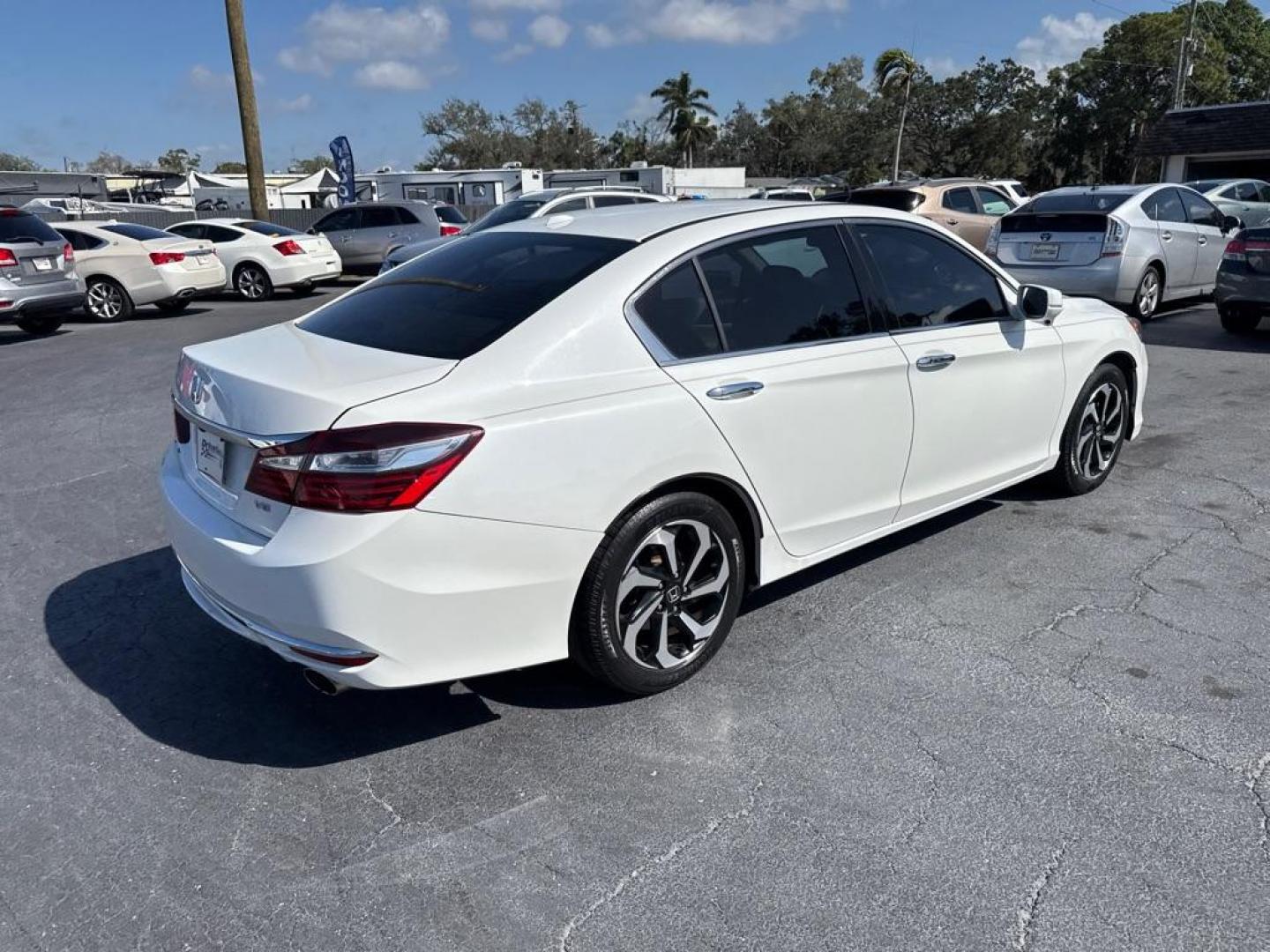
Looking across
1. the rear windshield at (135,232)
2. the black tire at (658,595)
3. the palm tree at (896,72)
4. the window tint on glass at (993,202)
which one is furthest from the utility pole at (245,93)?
the palm tree at (896,72)

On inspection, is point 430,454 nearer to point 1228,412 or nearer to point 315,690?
point 315,690

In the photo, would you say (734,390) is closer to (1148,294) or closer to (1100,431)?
(1100,431)

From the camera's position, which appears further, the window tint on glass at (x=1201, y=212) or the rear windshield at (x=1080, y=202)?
the window tint on glass at (x=1201, y=212)

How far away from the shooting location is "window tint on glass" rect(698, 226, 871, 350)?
3.64 meters

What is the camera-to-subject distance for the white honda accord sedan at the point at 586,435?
2799 millimetres

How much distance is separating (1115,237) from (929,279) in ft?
24.4

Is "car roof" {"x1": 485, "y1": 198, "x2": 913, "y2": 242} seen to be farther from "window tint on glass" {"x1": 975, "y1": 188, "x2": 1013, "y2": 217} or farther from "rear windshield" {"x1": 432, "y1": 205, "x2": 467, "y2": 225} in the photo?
"rear windshield" {"x1": 432, "y1": 205, "x2": 467, "y2": 225}

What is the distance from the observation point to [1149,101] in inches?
2256

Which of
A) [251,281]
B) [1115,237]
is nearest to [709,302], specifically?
[1115,237]

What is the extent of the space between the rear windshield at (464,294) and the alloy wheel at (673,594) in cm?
89

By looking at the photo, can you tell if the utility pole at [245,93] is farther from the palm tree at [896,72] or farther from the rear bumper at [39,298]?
the palm tree at [896,72]

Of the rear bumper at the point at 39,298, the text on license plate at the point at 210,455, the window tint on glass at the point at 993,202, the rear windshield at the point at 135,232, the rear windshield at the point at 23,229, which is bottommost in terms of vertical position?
the rear bumper at the point at 39,298

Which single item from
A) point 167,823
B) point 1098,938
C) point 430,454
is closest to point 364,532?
point 430,454

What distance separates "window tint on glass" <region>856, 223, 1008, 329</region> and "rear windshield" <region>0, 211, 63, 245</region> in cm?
1117
